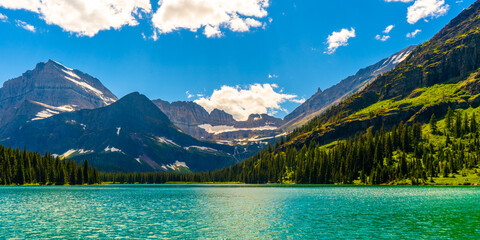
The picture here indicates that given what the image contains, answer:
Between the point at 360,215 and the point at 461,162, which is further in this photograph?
the point at 461,162

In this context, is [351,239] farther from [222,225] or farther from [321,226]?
[222,225]

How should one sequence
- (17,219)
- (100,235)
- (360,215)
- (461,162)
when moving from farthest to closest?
(461,162) → (360,215) → (17,219) → (100,235)

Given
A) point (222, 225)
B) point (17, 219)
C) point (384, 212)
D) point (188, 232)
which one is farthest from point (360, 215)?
point (17, 219)

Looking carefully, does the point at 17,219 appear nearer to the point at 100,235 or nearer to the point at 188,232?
the point at 100,235

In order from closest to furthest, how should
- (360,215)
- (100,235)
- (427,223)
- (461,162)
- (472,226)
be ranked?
(100,235)
(472,226)
(427,223)
(360,215)
(461,162)

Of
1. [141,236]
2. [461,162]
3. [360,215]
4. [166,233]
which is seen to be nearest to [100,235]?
[141,236]

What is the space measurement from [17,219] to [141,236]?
1080 inches

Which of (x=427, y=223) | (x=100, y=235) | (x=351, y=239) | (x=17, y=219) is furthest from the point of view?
(x=17, y=219)

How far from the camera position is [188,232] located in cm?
4241

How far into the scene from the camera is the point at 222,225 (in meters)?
48.6

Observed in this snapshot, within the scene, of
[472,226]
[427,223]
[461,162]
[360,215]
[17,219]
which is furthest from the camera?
[461,162]

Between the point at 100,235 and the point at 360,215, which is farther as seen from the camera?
the point at 360,215

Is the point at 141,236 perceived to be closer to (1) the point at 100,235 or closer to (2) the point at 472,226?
(1) the point at 100,235

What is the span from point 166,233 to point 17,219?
94.7 feet
